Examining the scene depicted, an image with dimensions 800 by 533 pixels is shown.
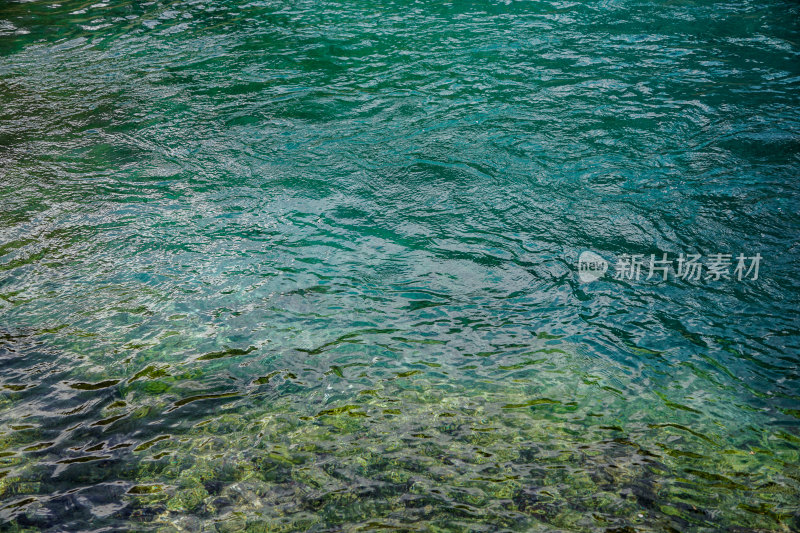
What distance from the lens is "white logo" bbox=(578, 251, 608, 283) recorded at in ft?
15.5

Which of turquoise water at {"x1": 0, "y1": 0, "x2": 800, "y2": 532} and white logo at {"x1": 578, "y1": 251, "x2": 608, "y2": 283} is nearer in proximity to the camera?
A: turquoise water at {"x1": 0, "y1": 0, "x2": 800, "y2": 532}

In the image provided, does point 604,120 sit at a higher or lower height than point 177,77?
lower

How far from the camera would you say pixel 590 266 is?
15.8 ft

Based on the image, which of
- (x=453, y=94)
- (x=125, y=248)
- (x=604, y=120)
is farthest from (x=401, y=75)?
(x=125, y=248)

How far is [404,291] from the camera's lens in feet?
15.5

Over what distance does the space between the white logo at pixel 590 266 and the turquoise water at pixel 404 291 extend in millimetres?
76

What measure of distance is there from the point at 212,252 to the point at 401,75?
14.0ft

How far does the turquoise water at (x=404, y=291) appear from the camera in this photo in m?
3.12

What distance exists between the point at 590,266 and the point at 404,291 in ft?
5.07

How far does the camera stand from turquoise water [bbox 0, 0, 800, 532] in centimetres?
312

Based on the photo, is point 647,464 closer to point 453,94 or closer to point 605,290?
point 605,290

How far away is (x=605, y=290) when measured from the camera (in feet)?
15.0

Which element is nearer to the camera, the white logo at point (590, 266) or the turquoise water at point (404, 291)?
the turquoise water at point (404, 291)

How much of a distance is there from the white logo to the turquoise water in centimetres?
8
